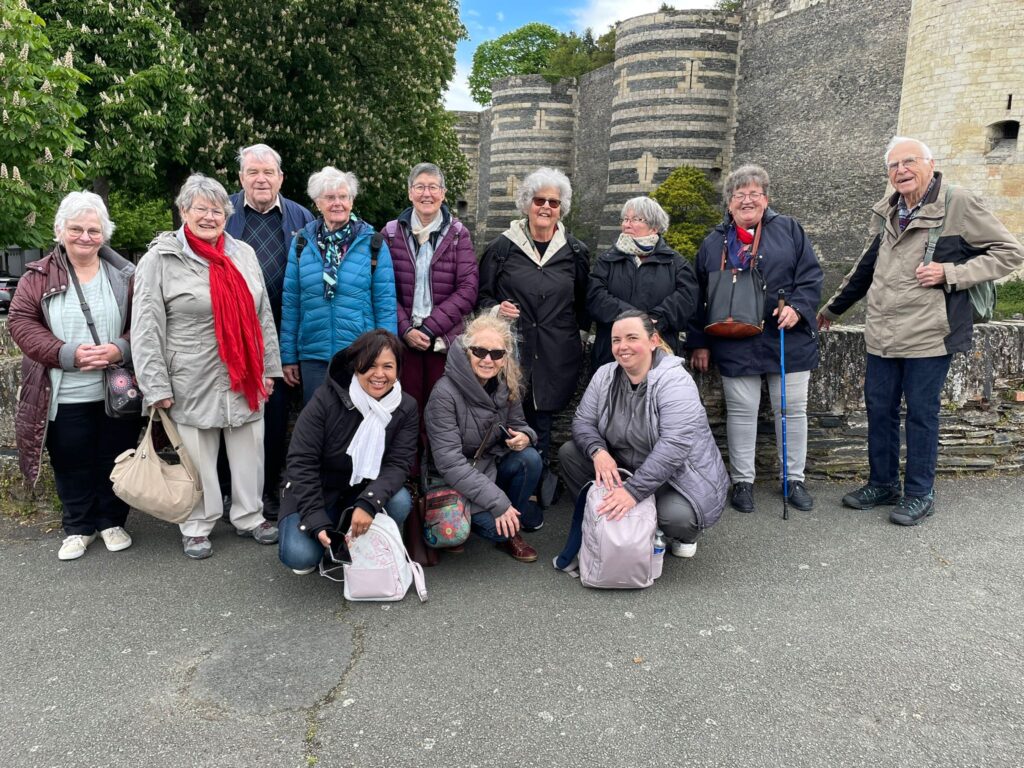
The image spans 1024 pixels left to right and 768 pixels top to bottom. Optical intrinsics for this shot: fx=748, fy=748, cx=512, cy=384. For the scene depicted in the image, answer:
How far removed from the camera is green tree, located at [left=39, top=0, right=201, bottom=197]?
9.48m

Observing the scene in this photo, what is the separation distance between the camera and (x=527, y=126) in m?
30.4

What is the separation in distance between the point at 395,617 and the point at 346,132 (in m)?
10.3

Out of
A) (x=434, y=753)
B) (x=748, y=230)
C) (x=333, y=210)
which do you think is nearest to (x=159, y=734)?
(x=434, y=753)

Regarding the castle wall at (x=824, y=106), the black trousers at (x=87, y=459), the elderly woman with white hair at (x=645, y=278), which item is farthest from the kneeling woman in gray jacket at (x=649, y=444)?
the castle wall at (x=824, y=106)

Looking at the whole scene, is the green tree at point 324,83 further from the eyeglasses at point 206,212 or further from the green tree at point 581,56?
the green tree at point 581,56

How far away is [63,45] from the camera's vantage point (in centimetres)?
941

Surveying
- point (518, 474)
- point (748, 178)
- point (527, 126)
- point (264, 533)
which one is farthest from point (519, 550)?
point (527, 126)

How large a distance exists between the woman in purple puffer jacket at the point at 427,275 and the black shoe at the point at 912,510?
8.78ft

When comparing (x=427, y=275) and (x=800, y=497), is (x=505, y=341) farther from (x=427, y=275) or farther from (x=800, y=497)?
(x=800, y=497)

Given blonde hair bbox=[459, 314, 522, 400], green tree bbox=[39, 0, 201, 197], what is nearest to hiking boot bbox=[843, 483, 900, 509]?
blonde hair bbox=[459, 314, 522, 400]

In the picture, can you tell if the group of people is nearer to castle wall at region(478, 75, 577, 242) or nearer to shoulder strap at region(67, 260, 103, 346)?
shoulder strap at region(67, 260, 103, 346)

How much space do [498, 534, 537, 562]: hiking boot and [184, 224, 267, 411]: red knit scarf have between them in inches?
59.9

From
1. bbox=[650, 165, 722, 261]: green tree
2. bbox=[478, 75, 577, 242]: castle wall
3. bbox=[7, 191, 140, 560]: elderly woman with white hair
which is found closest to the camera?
bbox=[7, 191, 140, 560]: elderly woman with white hair

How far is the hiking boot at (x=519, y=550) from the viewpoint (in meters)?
3.79
